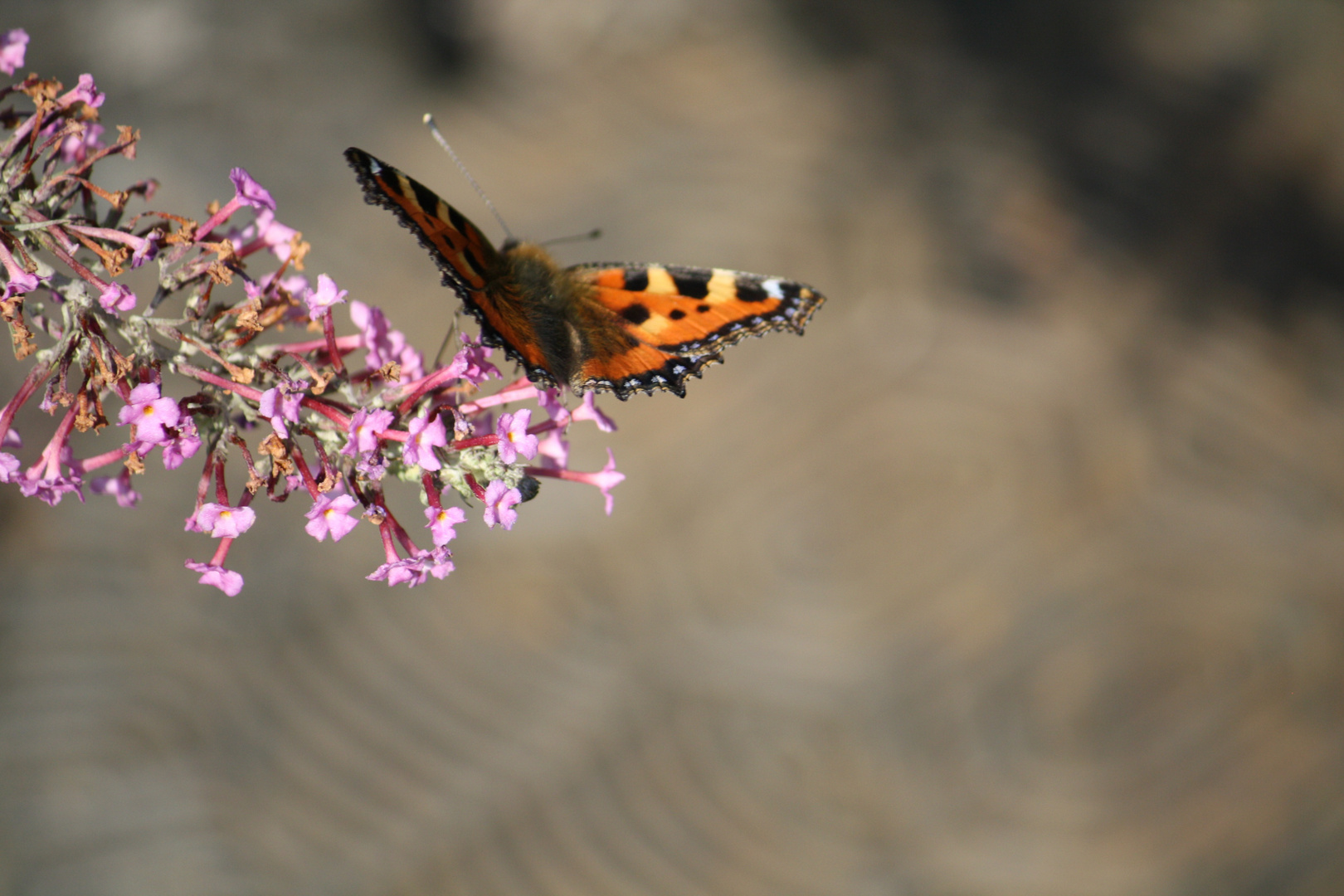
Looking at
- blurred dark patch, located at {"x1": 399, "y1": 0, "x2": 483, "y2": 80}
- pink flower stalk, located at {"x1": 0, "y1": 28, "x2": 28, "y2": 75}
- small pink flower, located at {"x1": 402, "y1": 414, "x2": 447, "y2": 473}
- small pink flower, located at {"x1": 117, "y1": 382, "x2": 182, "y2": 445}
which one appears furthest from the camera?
blurred dark patch, located at {"x1": 399, "y1": 0, "x2": 483, "y2": 80}

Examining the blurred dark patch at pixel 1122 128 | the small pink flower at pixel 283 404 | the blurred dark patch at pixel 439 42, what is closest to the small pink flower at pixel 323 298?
the small pink flower at pixel 283 404

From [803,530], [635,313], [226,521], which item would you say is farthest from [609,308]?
[803,530]

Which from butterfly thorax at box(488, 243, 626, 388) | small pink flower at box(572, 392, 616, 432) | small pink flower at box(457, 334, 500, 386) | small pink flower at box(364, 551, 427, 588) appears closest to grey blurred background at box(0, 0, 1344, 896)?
butterfly thorax at box(488, 243, 626, 388)

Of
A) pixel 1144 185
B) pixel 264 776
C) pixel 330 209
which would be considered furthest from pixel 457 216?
pixel 1144 185

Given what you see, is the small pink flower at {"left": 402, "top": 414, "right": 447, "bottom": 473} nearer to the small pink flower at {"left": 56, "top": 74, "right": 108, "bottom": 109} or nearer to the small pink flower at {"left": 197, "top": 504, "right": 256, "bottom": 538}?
the small pink flower at {"left": 197, "top": 504, "right": 256, "bottom": 538}

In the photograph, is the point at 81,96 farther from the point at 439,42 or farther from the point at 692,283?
the point at 439,42

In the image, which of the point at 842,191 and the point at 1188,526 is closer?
the point at 1188,526

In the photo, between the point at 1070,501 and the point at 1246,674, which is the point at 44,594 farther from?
the point at 1246,674
